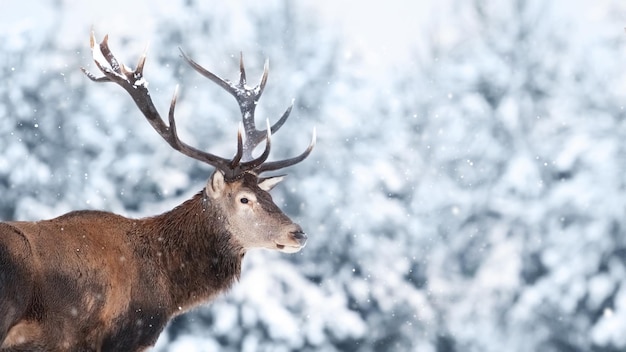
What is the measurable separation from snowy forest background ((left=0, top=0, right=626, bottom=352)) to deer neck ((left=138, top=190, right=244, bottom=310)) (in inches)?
246

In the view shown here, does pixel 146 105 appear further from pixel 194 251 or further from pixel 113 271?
pixel 113 271

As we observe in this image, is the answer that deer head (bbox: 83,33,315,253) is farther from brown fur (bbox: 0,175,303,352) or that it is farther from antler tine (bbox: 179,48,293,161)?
antler tine (bbox: 179,48,293,161)

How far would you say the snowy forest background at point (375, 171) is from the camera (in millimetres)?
12875

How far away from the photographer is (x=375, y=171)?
46.2 ft

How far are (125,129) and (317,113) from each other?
2834 millimetres

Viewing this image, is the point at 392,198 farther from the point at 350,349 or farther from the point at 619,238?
the point at 619,238

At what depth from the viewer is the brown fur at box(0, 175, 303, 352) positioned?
5207 millimetres

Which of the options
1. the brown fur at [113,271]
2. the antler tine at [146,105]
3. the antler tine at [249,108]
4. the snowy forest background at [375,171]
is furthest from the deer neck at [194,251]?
the snowy forest background at [375,171]

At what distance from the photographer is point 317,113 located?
14398mm

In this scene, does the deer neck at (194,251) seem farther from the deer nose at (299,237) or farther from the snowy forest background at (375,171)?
the snowy forest background at (375,171)

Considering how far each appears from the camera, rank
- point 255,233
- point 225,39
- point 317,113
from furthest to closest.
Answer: point 225,39
point 317,113
point 255,233

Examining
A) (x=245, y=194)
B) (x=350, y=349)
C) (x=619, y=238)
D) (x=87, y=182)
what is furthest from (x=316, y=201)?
(x=245, y=194)

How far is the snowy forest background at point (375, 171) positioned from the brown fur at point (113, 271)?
6297mm

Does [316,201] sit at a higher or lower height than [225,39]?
lower
